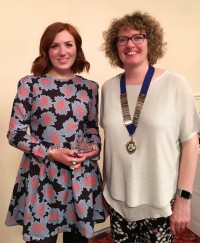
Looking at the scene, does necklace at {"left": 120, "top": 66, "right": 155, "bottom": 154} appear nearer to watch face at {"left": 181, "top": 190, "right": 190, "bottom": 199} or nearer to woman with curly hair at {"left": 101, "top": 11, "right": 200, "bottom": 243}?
woman with curly hair at {"left": 101, "top": 11, "right": 200, "bottom": 243}

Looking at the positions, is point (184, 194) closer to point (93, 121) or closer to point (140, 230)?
point (140, 230)

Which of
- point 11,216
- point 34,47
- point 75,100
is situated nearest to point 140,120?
point 75,100

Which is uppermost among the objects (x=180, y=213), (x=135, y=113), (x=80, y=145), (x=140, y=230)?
(x=135, y=113)

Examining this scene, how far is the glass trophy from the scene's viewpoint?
4.41 ft

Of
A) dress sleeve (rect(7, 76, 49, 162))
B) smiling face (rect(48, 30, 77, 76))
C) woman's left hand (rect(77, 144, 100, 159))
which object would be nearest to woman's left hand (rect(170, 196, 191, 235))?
woman's left hand (rect(77, 144, 100, 159))

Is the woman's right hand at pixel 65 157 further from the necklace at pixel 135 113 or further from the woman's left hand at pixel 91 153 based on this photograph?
the necklace at pixel 135 113

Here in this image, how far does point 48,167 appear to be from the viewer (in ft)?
4.36

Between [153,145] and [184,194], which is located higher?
[153,145]

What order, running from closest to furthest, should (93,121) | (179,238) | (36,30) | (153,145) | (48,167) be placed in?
(153,145), (48,167), (93,121), (36,30), (179,238)

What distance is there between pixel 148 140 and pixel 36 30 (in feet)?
4.23

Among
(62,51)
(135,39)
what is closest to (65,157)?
(62,51)

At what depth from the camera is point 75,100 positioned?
1391 mm

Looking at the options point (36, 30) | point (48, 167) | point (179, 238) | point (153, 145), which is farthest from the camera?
point (179, 238)

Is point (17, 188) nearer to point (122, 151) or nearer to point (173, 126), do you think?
point (122, 151)
